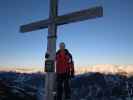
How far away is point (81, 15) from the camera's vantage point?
998cm

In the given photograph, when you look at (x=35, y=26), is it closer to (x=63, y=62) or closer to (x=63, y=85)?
(x=63, y=62)

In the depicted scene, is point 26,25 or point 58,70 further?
point 26,25

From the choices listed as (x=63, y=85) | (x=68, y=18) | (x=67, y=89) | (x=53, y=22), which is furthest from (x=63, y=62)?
(x=68, y=18)

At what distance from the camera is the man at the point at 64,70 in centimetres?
1083

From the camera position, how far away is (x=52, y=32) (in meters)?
10.5

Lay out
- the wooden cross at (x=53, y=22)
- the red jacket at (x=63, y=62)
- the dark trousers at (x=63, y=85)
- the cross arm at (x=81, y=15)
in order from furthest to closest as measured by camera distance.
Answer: the dark trousers at (x=63, y=85) < the red jacket at (x=63, y=62) < the wooden cross at (x=53, y=22) < the cross arm at (x=81, y=15)

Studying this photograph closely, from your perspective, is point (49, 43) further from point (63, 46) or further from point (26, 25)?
point (26, 25)

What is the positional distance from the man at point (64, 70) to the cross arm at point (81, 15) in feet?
2.97

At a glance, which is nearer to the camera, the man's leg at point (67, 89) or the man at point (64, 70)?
the man at point (64, 70)

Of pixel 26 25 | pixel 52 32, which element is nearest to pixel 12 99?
pixel 26 25

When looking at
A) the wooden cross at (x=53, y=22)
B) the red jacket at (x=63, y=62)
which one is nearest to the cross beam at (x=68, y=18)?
the wooden cross at (x=53, y=22)

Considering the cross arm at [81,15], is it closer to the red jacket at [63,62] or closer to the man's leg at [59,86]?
the red jacket at [63,62]

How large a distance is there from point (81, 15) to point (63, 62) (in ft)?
5.85

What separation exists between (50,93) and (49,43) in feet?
5.16
